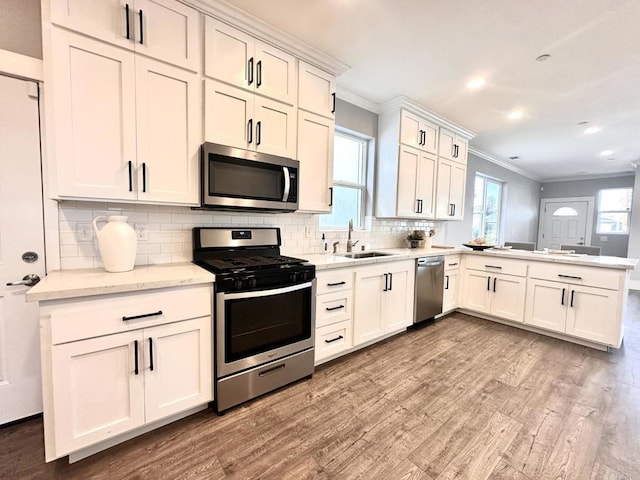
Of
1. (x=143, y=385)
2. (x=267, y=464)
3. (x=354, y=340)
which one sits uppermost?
(x=143, y=385)

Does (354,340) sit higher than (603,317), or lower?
lower

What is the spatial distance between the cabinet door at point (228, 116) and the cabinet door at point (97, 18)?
0.49m

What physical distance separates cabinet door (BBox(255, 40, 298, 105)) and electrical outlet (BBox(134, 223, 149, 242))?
133 centimetres

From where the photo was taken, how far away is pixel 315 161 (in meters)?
2.58

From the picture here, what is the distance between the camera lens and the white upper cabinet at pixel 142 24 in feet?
4.93

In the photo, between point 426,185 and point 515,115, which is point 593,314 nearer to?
point 426,185

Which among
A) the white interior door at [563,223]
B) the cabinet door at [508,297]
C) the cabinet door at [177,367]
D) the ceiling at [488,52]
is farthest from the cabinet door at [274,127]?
the white interior door at [563,223]

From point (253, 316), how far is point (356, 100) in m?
2.77

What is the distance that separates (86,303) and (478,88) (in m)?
3.88

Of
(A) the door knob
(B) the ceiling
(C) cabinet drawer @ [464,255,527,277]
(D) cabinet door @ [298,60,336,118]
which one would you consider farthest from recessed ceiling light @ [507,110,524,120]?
(A) the door knob

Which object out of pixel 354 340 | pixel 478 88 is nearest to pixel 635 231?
pixel 478 88

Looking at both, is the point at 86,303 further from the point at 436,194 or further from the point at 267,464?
the point at 436,194

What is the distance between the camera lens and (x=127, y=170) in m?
1.70

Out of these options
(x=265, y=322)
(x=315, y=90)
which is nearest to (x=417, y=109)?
(x=315, y=90)
